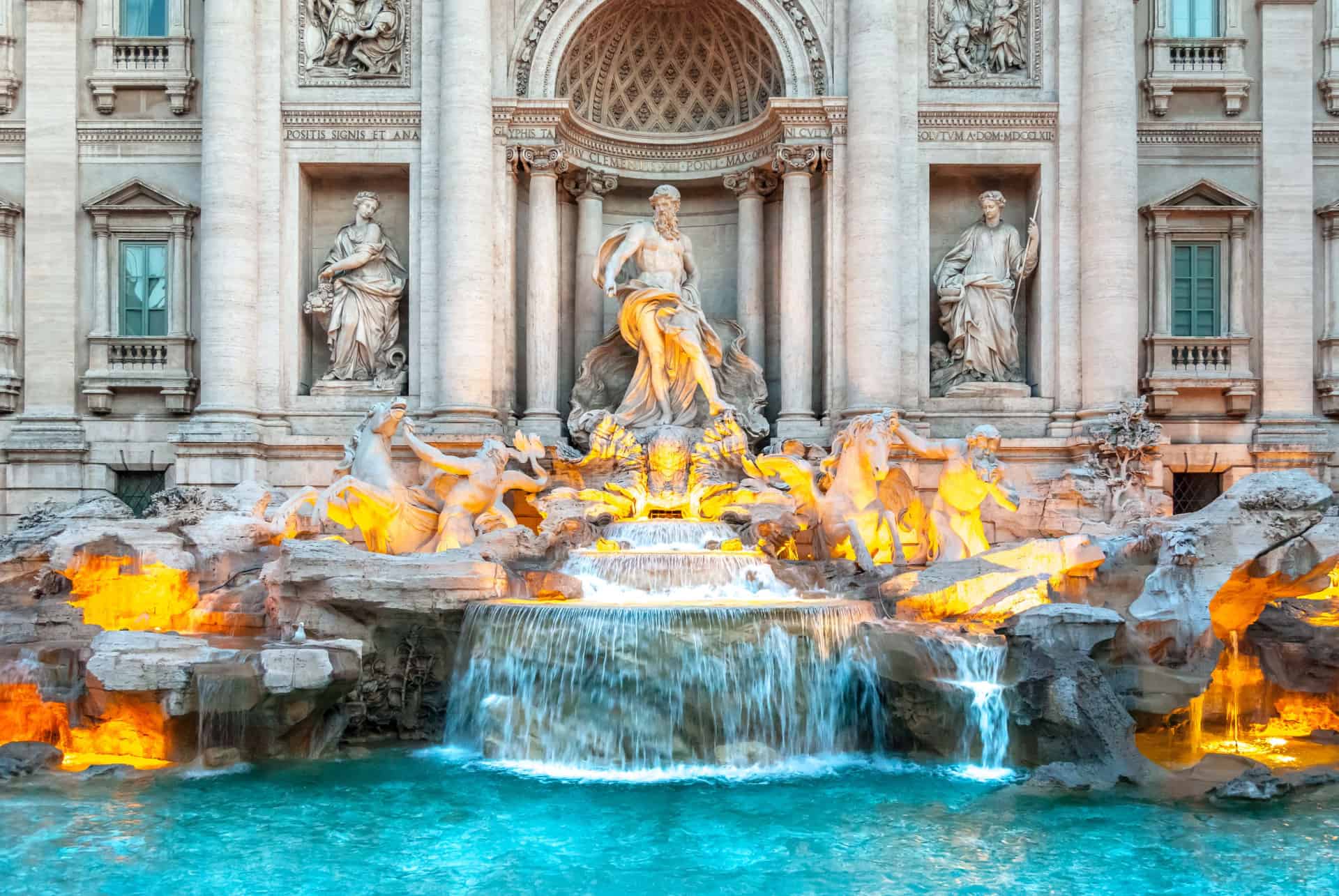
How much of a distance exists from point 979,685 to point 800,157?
360 inches

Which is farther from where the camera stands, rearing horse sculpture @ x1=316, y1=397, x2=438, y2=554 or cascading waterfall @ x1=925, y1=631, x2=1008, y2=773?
rearing horse sculpture @ x1=316, y1=397, x2=438, y2=554

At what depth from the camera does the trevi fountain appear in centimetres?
917

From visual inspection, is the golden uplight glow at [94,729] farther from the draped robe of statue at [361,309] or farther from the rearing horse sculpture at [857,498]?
the rearing horse sculpture at [857,498]

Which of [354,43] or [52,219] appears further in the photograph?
[52,219]

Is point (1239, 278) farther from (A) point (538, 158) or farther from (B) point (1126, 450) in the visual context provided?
(A) point (538, 158)

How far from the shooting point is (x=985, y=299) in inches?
681

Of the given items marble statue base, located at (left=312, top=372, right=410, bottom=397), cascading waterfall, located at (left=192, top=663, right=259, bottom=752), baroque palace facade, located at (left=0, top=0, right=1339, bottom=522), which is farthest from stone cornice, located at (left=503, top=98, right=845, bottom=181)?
cascading waterfall, located at (left=192, top=663, right=259, bottom=752)

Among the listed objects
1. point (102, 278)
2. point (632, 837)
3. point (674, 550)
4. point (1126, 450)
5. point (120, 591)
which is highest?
point (102, 278)

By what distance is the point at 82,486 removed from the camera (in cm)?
1758

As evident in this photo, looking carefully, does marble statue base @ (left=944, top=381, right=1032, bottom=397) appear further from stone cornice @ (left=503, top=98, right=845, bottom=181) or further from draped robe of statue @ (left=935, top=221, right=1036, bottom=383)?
stone cornice @ (left=503, top=98, right=845, bottom=181)

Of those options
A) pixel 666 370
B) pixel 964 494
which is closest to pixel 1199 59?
pixel 964 494

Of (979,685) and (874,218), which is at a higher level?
(874,218)

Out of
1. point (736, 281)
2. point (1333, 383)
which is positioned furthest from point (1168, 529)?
point (736, 281)

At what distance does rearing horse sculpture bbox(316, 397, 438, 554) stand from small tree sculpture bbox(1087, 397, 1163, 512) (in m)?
9.06
